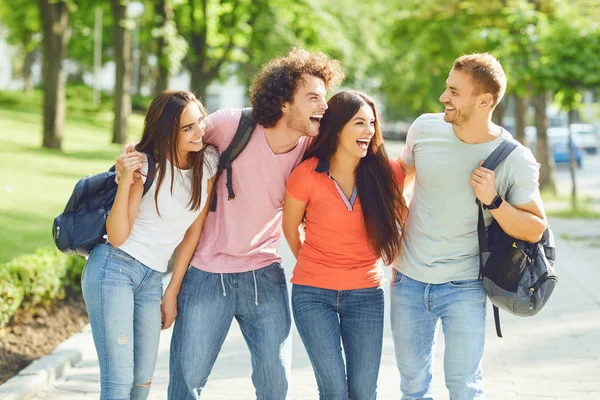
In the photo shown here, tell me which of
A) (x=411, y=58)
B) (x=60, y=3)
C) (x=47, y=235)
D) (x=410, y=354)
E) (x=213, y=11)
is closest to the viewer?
(x=410, y=354)

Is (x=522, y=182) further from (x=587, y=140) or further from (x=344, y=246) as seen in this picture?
(x=587, y=140)

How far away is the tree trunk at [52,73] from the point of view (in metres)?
21.6

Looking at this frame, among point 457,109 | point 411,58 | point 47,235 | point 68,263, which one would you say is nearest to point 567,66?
Answer: point 47,235

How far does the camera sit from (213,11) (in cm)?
2405

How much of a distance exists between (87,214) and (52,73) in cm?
1862

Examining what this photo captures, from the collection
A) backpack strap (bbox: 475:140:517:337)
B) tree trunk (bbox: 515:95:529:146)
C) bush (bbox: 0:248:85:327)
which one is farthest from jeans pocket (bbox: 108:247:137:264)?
tree trunk (bbox: 515:95:529:146)

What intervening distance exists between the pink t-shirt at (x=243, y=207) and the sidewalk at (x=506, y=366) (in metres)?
1.66

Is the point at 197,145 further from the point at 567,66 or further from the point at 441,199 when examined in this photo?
the point at 567,66

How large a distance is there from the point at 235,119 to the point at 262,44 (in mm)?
26655

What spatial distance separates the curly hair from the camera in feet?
14.0

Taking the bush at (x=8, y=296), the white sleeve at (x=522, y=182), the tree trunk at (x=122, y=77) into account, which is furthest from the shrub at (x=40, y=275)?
the tree trunk at (x=122, y=77)

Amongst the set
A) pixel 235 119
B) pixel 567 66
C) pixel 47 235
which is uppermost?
pixel 567 66

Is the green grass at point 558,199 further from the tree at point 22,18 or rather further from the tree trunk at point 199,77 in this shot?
the tree at point 22,18

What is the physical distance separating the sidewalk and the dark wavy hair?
1.79 m
